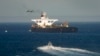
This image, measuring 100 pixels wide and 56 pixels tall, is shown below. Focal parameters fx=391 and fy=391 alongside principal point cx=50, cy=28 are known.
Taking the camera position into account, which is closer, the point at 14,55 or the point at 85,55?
the point at 85,55

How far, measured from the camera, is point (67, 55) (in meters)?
89.1

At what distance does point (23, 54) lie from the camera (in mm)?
97375

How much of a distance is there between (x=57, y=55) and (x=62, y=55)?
1.18 m

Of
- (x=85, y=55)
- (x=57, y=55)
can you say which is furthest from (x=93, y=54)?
(x=57, y=55)

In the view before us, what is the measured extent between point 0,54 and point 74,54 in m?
20.7

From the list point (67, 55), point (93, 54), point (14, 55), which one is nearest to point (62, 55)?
point (67, 55)

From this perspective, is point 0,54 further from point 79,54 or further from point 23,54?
point 79,54

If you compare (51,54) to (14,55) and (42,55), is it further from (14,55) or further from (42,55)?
(14,55)

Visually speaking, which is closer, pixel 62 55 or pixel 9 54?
pixel 62 55

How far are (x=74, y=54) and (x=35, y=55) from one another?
9.59m

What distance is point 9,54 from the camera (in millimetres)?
100875

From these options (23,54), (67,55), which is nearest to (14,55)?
(23,54)

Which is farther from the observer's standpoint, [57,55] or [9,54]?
[9,54]

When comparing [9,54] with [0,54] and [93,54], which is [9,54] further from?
[93,54]
